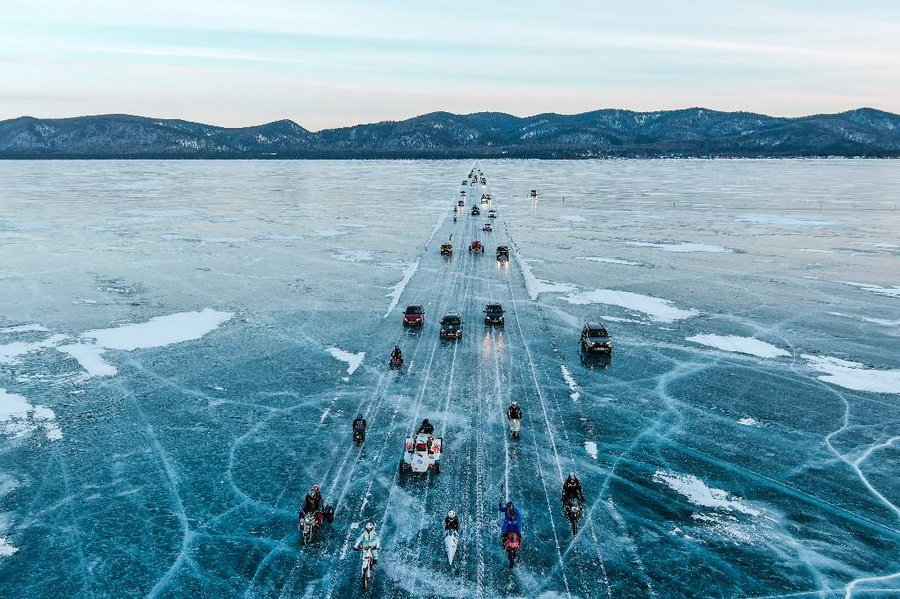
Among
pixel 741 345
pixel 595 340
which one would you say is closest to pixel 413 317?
pixel 595 340

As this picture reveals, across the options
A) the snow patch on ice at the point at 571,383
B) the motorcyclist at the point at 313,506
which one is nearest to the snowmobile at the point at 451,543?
the motorcyclist at the point at 313,506

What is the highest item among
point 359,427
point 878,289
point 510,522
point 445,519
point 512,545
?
point 510,522

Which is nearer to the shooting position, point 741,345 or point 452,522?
point 452,522

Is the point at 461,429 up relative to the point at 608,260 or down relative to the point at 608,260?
down

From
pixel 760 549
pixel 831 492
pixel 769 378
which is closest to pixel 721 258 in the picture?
pixel 769 378

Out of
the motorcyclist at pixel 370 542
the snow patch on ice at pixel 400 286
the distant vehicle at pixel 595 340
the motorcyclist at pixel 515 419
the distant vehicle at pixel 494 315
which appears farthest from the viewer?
the snow patch on ice at pixel 400 286

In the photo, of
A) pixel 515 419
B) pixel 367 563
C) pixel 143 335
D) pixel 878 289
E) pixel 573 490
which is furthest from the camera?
pixel 878 289

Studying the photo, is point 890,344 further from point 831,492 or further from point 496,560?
point 496,560

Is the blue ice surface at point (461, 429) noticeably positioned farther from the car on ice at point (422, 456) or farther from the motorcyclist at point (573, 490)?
the motorcyclist at point (573, 490)

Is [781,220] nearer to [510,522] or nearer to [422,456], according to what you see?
[422,456]
